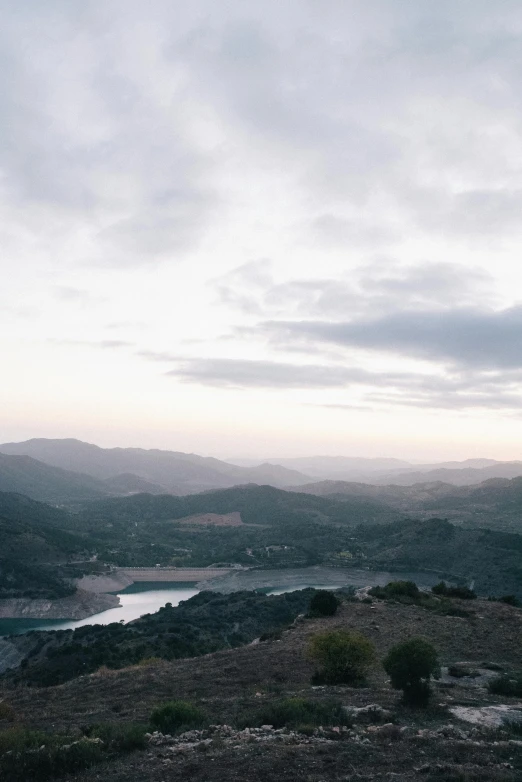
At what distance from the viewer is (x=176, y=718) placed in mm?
13492

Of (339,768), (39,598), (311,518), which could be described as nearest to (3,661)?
(39,598)

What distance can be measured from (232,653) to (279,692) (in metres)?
9.01

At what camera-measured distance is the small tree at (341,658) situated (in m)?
19.1

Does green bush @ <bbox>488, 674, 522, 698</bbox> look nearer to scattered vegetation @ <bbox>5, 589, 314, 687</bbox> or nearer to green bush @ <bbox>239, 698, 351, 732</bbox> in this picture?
green bush @ <bbox>239, 698, 351, 732</bbox>

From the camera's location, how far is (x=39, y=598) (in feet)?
275

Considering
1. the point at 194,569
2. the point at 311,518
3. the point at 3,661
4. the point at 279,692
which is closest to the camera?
the point at 279,692

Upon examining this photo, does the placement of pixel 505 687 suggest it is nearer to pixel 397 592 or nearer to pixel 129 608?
pixel 397 592

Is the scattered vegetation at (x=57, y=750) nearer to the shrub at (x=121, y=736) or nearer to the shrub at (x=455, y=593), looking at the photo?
the shrub at (x=121, y=736)

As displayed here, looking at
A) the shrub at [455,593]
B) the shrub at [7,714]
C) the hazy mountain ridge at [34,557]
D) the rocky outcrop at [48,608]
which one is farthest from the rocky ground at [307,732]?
the hazy mountain ridge at [34,557]

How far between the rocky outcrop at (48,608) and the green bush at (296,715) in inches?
3012

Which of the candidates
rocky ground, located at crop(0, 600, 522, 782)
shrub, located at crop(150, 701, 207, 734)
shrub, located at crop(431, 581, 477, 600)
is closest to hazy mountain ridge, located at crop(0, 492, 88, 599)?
shrub, located at crop(431, 581, 477, 600)

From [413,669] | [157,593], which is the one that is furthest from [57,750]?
[157,593]

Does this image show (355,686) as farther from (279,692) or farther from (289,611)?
(289,611)

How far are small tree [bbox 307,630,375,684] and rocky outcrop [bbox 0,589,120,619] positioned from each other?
7141 cm
